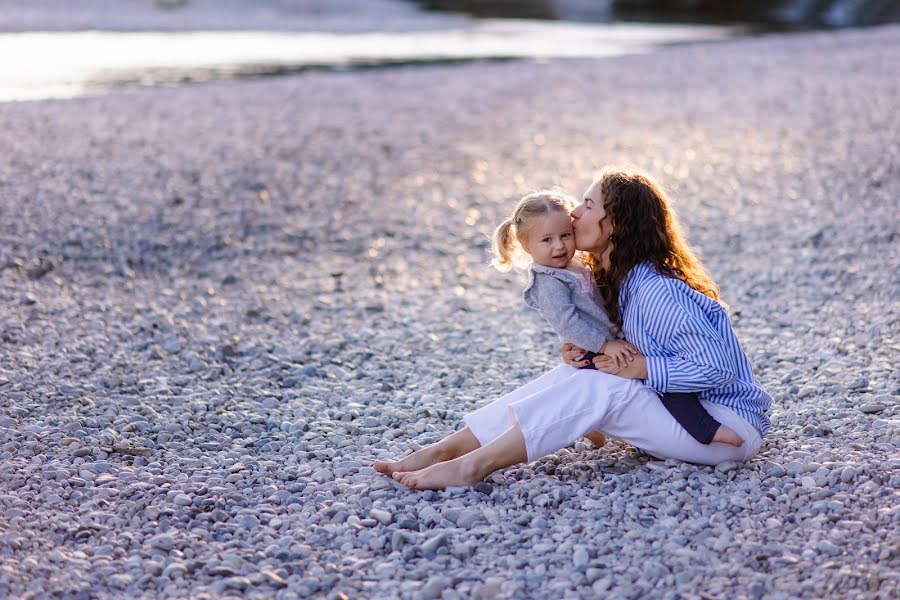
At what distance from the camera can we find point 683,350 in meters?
3.79

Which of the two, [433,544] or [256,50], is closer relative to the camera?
[433,544]

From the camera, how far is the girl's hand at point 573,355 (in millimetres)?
3895

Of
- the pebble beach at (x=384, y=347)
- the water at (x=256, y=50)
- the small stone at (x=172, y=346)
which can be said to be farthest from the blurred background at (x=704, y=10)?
the small stone at (x=172, y=346)

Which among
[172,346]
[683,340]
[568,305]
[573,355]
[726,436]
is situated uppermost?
[568,305]

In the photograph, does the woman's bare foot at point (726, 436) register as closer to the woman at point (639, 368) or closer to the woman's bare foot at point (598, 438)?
the woman at point (639, 368)

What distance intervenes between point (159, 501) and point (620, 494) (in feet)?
6.11

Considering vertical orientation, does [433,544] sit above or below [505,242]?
below

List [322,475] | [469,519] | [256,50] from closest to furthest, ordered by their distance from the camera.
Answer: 1. [469,519]
2. [322,475]
3. [256,50]

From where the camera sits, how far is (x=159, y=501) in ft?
13.1

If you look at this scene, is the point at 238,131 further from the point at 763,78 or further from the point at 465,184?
the point at 763,78

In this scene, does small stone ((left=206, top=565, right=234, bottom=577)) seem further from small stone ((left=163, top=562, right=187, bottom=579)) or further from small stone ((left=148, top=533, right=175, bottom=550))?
small stone ((left=148, top=533, right=175, bottom=550))

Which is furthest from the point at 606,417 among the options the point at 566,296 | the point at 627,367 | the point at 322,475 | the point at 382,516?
the point at 322,475

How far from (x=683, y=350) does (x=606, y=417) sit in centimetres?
39

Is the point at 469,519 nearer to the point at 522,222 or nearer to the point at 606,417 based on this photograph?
the point at 606,417
